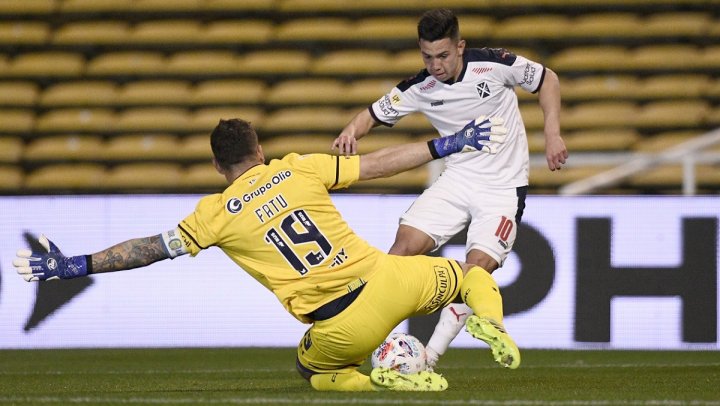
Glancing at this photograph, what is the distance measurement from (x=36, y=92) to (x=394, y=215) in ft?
20.1

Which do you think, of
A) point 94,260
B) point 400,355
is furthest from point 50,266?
point 400,355

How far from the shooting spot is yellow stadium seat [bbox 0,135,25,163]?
13.2 m

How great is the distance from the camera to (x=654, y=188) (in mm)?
12023

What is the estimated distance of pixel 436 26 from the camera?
6.30 metres

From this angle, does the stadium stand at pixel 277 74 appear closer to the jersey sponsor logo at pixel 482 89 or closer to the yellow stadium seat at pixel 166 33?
the yellow stadium seat at pixel 166 33

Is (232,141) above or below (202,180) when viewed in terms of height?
above

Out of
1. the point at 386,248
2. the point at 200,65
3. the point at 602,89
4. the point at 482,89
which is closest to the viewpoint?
the point at 482,89

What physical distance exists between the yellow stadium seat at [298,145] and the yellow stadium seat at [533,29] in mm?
2220

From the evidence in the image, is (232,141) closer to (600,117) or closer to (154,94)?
(600,117)

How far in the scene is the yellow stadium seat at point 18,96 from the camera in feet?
45.5

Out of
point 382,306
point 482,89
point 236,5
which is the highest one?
point 236,5

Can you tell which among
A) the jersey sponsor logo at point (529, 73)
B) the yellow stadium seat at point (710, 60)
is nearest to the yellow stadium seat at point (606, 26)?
the yellow stadium seat at point (710, 60)

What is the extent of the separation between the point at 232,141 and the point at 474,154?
6.68 feet

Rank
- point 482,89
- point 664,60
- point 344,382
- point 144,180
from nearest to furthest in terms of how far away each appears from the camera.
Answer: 1. point 344,382
2. point 482,89
3. point 144,180
4. point 664,60
